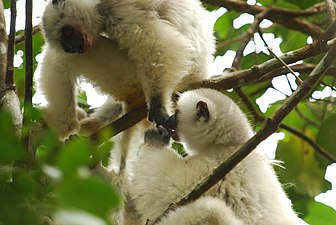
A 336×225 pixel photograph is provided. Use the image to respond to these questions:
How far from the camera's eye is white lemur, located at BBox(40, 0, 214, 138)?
4.11 metres

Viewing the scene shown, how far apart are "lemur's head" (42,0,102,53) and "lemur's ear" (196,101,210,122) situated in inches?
37.7

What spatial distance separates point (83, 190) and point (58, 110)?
3.68 metres

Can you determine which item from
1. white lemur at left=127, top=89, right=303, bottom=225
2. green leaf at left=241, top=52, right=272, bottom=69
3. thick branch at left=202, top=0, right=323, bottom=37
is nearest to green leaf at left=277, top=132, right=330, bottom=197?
green leaf at left=241, top=52, right=272, bottom=69

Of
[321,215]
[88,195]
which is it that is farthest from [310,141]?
[88,195]

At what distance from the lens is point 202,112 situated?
12.5 feet

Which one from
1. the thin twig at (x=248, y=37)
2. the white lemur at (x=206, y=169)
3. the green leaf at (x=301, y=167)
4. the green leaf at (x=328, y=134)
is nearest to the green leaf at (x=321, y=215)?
the green leaf at (x=301, y=167)

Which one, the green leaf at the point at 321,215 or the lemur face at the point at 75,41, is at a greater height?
the lemur face at the point at 75,41

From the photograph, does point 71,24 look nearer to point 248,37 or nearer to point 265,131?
point 248,37

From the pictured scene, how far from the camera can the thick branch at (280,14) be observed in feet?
17.0

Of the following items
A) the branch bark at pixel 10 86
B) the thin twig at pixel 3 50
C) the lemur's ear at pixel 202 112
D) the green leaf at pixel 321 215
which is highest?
the branch bark at pixel 10 86

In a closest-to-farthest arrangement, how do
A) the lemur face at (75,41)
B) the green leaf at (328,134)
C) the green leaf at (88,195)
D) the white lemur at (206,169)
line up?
the green leaf at (88,195) < the white lemur at (206,169) < the lemur face at (75,41) < the green leaf at (328,134)

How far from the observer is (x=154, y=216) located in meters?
3.42

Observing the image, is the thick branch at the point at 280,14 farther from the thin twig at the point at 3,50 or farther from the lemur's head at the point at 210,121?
the thin twig at the point at 3,50

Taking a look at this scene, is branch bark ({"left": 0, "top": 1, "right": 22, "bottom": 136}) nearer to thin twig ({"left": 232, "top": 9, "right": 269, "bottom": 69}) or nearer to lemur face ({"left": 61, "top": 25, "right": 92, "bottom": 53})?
lemur face ({"left": 61, "top": 25, "right": 92, "bottom": 53})
